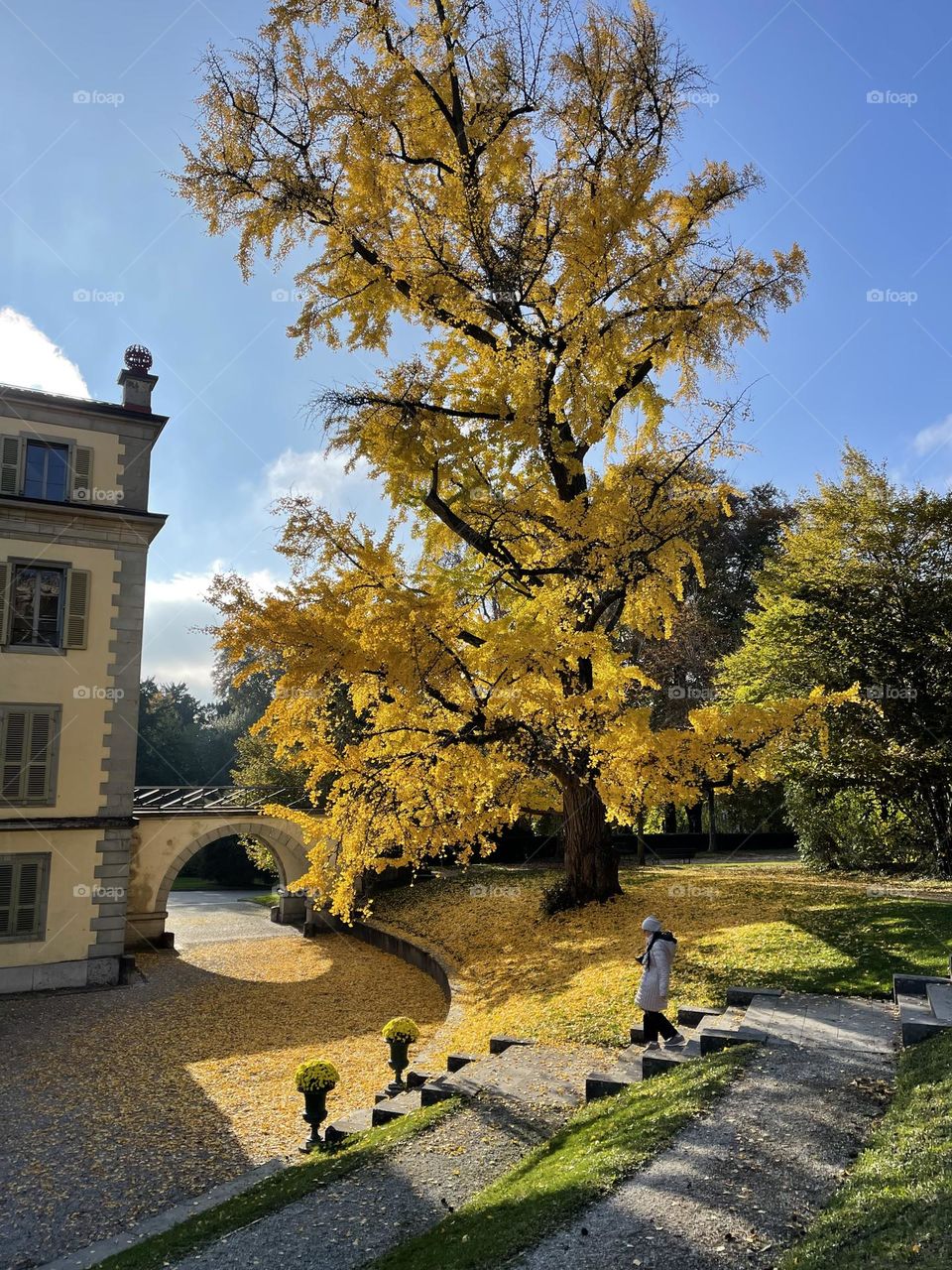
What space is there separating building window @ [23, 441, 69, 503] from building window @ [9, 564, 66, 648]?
167cm

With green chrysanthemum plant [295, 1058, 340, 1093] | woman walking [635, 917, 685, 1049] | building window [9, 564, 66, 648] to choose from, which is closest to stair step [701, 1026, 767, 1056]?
woman walking [635, 917, 685, 1049]

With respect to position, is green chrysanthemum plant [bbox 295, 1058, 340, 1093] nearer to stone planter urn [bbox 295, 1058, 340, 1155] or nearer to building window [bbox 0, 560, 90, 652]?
stone planter urn [bbox 295, 1058, 340, 1155]

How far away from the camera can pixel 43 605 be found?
1702 cm

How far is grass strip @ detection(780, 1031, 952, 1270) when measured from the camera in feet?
12.9

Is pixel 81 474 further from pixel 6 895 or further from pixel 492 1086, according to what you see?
pixel 492 1086

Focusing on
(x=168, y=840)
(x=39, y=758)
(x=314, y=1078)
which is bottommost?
(x=314, y=1078)

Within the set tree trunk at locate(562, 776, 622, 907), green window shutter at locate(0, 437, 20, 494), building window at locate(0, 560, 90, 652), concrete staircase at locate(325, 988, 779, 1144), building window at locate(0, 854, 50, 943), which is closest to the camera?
concrete staircase at locate(325, 988, 779, 1144)

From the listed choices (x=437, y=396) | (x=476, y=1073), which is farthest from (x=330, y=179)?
(x=476, y=1073)

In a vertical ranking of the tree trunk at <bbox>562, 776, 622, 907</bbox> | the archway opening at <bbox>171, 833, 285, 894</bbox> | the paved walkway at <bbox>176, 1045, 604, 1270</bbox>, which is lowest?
the archway opening at <bbox>171, 833, 285, 894</bbox>

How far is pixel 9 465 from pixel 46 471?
707mm

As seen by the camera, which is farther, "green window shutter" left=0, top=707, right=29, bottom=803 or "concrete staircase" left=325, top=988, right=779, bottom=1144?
"green window shutter" left=0, top=707, right=29, bottom=803

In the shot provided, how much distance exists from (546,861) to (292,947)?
37.6ft

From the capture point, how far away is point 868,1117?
6.15 m

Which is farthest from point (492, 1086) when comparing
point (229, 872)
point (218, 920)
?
point (229, 872)
